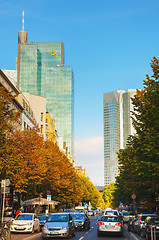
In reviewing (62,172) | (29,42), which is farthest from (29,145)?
(29,42)

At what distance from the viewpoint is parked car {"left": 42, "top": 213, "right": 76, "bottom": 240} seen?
22.3m

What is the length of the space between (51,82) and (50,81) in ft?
2.43

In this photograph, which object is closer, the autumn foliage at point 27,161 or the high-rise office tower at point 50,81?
the autumn foliage at point 27,161

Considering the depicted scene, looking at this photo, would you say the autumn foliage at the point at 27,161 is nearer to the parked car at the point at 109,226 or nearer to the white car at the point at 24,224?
the white car at the point at 24,224

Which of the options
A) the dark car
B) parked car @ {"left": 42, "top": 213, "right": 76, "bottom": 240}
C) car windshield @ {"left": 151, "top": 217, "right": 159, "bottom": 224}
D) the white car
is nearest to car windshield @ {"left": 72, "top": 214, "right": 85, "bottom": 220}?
the dark car

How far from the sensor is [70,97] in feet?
630

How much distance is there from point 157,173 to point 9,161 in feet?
33.7

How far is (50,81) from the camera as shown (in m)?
194

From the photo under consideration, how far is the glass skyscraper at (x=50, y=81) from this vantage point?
7343 inches

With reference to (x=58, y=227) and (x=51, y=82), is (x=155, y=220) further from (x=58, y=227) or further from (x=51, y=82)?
(x=51, y=82)

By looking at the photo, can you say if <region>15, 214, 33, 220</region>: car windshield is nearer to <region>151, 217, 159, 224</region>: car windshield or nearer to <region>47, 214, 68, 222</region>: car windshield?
<region>47, 214, 68, 222</region>: car windshield

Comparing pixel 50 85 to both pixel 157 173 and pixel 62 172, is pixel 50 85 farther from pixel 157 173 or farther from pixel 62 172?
pixel 157 173

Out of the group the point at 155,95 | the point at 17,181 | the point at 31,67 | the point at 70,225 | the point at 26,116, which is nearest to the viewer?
the point at 70,225

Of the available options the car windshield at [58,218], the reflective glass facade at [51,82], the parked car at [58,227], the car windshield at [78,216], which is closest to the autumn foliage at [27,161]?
the car windshield at [58,218]
